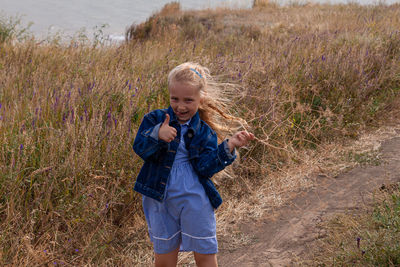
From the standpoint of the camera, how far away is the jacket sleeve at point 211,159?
2359mm

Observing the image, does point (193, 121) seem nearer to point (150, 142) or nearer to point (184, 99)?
point (184, 99)

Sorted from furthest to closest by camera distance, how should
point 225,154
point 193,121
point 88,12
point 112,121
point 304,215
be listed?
1. point 88,12
2. point 304,215
3. point 112,121
4. point 193,121
5. point 225,154

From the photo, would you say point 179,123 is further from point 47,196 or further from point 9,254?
point 9,254

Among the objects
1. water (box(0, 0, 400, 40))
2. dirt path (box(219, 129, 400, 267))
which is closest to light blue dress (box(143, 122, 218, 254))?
dirt path (box(219, 129, 400, 267))

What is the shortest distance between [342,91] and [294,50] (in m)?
1.29

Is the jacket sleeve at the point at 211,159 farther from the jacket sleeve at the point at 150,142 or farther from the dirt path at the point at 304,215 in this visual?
the dirt path at the point at 304,215

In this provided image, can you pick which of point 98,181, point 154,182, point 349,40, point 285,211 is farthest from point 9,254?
point 349,40

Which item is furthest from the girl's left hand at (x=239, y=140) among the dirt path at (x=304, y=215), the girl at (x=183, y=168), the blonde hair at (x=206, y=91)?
the dirt path at (x=304, y=215)

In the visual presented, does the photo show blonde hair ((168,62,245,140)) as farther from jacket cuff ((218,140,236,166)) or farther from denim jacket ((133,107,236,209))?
jacket cuff ((218,140,236,166))

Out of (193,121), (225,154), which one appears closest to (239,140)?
(225,154)

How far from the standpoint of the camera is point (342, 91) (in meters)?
6.13

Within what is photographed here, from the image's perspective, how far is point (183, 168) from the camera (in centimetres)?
245

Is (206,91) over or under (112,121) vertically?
over

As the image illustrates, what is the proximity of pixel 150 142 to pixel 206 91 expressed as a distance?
48 cm
